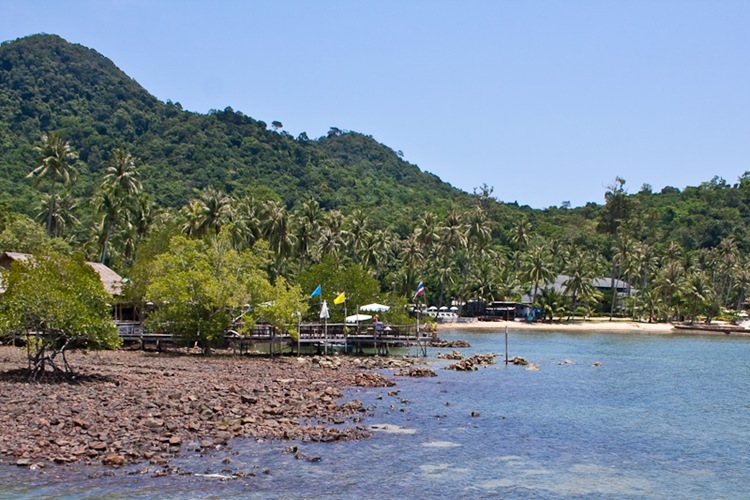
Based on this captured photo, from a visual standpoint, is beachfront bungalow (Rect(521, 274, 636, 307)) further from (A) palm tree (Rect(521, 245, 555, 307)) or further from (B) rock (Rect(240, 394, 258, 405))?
(B) rock (Rect(240, 394, 258, 405))

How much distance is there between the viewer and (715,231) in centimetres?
15688

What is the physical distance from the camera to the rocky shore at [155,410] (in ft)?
74.6

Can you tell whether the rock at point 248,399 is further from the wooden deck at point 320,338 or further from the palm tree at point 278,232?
the palm tree at point 278,232

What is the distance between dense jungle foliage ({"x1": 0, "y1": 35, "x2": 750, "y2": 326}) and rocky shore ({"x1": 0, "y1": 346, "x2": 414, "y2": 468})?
1735 centimetres

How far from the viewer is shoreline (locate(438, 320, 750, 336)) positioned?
100062 millimetres

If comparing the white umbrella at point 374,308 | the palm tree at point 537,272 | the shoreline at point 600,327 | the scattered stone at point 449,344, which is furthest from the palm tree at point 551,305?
the white umbrella at point 374,308

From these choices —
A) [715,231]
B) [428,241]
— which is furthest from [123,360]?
[715,231]

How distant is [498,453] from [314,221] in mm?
66015

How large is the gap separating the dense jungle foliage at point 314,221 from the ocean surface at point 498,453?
84.6ft

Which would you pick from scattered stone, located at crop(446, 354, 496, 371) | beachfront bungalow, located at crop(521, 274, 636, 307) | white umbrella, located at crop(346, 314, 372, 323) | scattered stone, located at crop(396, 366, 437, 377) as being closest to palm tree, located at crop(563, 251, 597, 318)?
beachfront bungalow, located at crop(521, 274, 636, 307)

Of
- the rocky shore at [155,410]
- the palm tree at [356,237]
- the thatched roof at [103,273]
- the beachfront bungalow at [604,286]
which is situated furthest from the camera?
the beachfront bungalow at [604,286]

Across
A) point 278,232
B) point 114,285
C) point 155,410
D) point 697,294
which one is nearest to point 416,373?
point 155,410

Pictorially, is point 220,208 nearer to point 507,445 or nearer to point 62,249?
point 62,249

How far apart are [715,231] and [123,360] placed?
140378 mm
